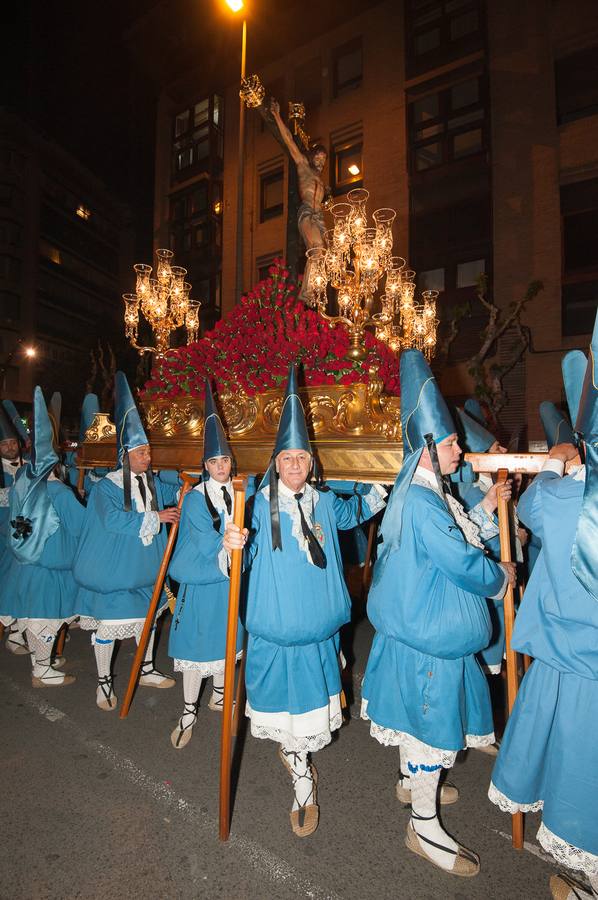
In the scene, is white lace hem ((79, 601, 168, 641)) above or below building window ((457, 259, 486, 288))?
below

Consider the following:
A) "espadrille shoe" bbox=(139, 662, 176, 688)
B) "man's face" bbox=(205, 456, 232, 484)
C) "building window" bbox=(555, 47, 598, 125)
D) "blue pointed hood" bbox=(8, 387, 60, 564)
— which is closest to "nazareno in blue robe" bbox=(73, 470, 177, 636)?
"blue pointed hood" bbox=(8, 387, 60, 564)

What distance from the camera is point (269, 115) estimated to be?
18.9 ft

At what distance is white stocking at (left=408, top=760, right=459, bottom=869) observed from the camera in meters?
2.29

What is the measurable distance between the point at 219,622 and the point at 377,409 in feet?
6.08

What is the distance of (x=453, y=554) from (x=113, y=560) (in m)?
2.70

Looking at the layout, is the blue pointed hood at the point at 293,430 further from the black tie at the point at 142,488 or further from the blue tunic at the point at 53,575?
the blue tunic at the point at 53,575

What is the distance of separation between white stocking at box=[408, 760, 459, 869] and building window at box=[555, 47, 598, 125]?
15.7 metres

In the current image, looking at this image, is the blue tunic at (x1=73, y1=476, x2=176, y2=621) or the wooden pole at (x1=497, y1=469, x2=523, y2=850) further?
the blue tunic at (x1=73, y1=476, x2=176, y2=621)

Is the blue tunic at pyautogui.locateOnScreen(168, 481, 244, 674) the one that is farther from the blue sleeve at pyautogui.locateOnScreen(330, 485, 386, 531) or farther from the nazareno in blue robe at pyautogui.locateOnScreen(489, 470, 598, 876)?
the nazareno in blue robe at pyautogui.locateOnScreen(489, 470, 598, 876)

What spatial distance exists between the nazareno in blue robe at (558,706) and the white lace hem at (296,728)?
0.82 m

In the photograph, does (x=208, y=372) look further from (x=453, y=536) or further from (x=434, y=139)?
(x=434, y=139)

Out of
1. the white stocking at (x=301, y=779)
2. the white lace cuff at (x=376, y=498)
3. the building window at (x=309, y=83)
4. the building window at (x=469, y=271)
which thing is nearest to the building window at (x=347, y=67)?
the building window at (x=309, y=83)

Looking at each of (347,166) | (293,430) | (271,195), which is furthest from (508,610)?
(271,195)

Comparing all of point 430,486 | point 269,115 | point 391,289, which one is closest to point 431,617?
point 430,486
